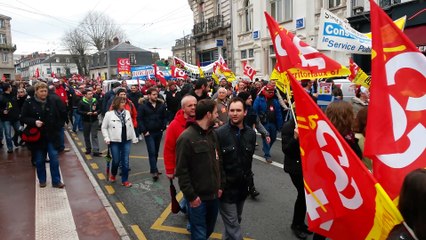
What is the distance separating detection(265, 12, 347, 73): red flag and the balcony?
2722 cm

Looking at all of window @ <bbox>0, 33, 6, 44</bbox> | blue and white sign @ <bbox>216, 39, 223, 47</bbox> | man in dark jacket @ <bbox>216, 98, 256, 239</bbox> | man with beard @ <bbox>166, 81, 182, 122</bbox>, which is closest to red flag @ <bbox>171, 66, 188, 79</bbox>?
man with beard @ <bbox>166, 81, 182, 122</bbox>

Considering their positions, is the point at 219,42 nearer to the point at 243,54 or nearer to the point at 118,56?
the point at 243,54

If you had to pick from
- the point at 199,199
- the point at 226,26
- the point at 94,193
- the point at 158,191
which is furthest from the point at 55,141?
the point at 226,26

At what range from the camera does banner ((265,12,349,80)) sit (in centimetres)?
406

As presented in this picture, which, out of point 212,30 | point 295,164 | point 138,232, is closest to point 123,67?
point 212,30

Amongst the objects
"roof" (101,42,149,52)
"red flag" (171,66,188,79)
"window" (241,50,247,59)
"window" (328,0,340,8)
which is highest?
"roof" (101,42,149,52)

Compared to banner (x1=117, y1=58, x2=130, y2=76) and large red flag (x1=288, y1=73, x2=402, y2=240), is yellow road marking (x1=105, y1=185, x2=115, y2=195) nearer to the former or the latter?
large red flag (x1=288, y1=73, x2=402, y2=240)

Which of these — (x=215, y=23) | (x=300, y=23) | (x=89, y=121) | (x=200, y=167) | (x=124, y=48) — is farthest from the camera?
(x=124, y=48)

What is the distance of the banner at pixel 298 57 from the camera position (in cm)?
406

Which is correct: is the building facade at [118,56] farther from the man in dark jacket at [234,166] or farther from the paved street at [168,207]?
the man in dark jacket at [234,166]

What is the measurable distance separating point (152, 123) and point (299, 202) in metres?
3.73

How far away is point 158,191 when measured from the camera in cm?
666

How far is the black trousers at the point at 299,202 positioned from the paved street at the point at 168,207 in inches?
9.0

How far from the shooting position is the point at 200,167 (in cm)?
363
